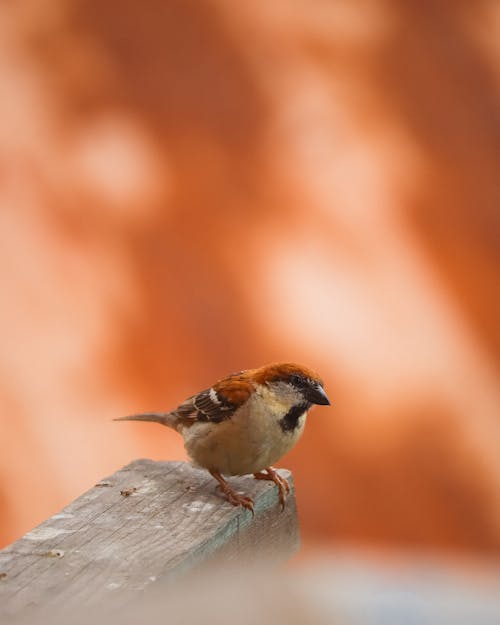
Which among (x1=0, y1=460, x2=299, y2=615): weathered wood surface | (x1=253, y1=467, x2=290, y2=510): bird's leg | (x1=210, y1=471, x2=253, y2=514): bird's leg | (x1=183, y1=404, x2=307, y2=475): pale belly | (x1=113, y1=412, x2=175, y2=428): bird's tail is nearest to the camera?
(x1=0, y1=460, x2=299, y2=615): weathered wood surface

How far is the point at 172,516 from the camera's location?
5.46 ft

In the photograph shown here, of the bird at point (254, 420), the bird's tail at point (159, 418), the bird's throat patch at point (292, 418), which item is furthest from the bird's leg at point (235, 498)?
the bird's tail at point (159, 418)

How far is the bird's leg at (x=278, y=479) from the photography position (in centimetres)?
197

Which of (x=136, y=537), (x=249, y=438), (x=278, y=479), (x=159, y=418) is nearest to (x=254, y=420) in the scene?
(x=249, y=438)

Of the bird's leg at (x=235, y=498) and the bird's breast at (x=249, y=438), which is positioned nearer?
the bird's leg at (x=235, y=498)

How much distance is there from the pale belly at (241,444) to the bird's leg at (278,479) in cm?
4

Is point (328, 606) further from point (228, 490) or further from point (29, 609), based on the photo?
point (228, 490)

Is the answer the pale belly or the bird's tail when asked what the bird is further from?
the bird's tail

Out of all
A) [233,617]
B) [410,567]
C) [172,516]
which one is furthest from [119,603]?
[410,567]

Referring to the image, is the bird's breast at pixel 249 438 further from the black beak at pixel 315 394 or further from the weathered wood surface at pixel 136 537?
the weathered wood surface at pixel 136 537

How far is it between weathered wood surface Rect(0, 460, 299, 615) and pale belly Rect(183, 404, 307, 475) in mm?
201

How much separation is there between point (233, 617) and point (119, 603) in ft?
0.87

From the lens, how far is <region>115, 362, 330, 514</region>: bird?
226 centimetres

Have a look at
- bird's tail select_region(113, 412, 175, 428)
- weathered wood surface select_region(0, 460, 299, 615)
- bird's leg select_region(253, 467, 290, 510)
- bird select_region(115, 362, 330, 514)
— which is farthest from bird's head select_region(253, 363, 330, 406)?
bird's tail select_region(113, 412, 175, 428)
